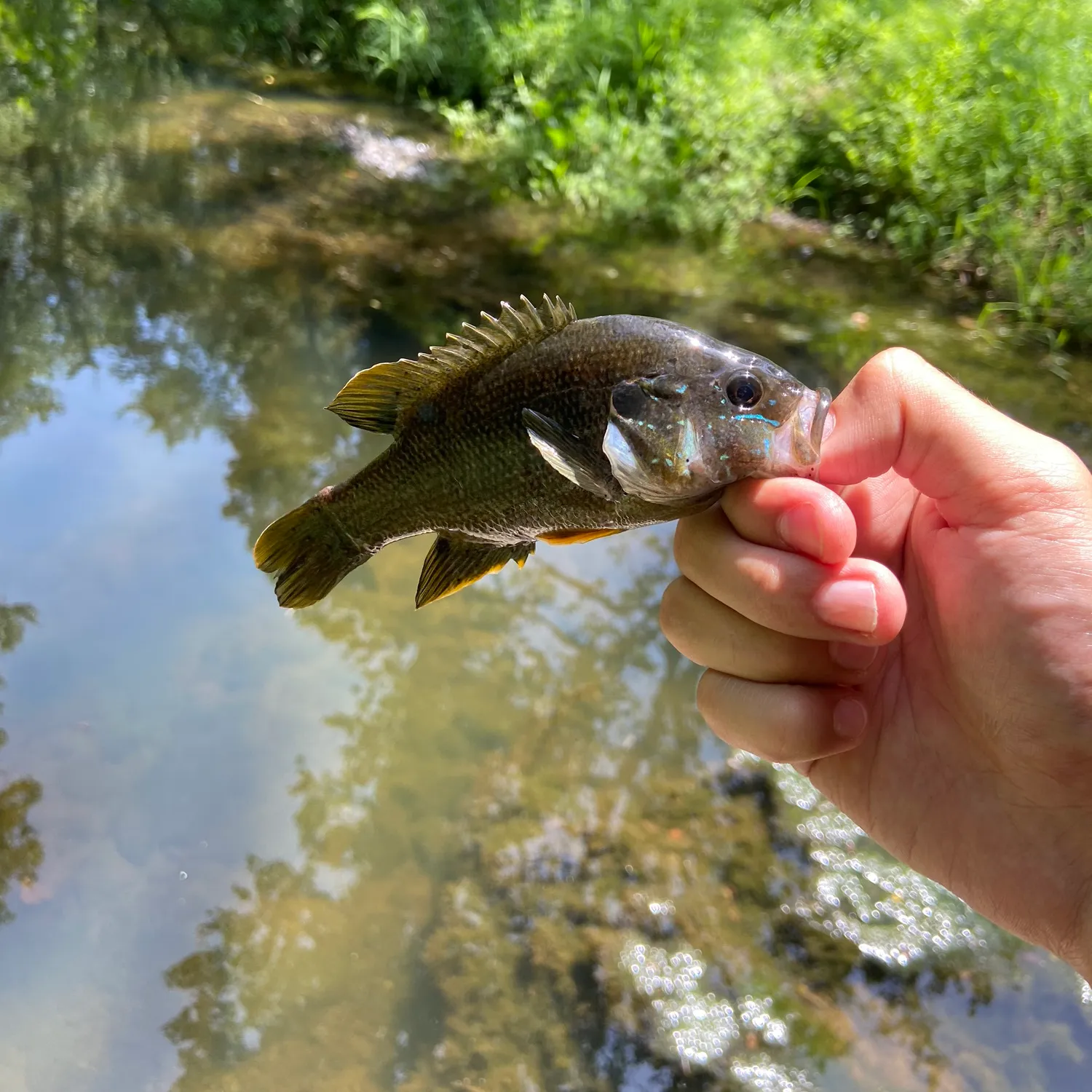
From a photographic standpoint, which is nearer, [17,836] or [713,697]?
[713,697]

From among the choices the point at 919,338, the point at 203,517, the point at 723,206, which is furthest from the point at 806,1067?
the point at 723,206

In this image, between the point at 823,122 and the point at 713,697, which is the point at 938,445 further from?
the point at 823,122

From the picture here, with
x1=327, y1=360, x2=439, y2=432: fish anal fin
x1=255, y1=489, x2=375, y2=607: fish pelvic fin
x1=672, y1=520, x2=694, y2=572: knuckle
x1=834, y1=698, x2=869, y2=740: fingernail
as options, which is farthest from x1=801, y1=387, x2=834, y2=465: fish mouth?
x1=255, y1=489, x2=375, y2=607: fish pelvic fin

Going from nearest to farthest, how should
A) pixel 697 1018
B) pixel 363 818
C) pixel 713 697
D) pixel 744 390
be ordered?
1. pixel 744 390
2. pixel 713 697
3. pixel 697 1018
4. pixel 363 818

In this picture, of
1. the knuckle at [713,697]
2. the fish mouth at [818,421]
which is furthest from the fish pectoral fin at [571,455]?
the knuckle at [713,697]

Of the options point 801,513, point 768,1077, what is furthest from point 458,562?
point 768,1077

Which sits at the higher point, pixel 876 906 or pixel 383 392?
pixel 383 392

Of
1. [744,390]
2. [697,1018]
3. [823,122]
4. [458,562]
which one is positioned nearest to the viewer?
[744,390]
